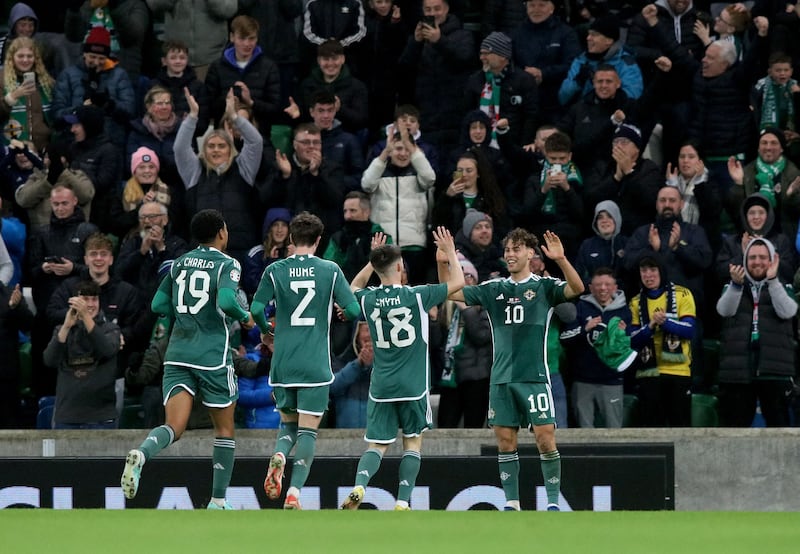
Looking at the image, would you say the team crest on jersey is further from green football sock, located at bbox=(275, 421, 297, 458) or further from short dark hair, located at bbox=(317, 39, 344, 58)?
short dark hair, located at bbox=(317, 39, 344, 58)

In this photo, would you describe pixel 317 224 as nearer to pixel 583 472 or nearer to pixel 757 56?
pixel 583 472

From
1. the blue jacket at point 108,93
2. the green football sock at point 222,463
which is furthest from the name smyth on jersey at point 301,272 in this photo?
the blue jacket at point 108,93

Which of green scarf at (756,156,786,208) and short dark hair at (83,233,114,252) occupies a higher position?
green scarf at (756,156,786,208)

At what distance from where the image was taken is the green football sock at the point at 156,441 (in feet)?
34.0

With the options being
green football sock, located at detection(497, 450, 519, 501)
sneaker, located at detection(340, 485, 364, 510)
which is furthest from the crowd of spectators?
sneaker, located at detection(340, 485, 364, 510)

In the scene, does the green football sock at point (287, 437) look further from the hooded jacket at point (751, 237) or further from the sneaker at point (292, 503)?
the hooded jacket at point (751, 237)

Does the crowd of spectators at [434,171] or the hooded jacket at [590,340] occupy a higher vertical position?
the crowd of spectators at [434,171]

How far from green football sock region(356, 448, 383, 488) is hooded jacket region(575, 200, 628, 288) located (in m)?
4.01

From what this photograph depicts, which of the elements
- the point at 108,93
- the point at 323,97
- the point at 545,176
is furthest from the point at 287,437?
the point at 108,93

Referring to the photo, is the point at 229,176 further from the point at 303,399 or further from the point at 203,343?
the point at 303,399

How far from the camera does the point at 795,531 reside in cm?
838

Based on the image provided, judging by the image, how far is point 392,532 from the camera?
8.35m

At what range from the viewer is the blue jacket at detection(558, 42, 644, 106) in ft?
52.3

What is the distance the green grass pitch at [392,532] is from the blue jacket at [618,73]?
716 cm
